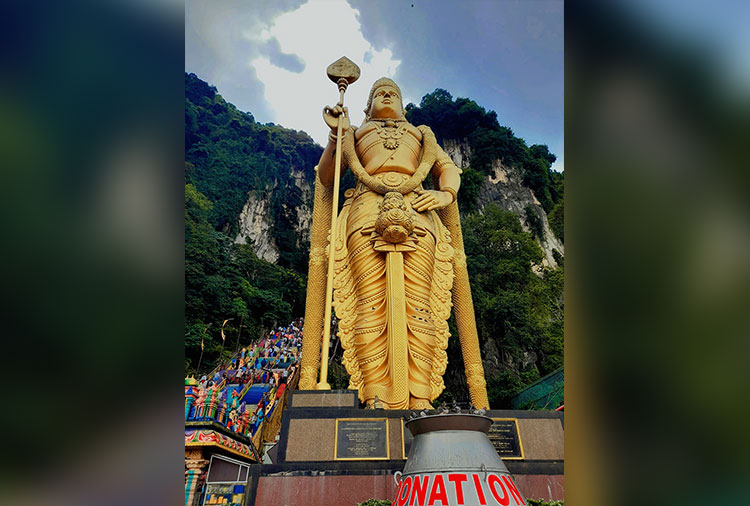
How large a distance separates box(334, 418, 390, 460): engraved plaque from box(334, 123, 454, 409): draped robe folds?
814 millimetres

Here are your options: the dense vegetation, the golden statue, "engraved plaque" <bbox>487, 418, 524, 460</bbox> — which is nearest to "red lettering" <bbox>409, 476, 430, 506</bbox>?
"engraved plaque" <bbox>487, 418, 524, 460</bbox>

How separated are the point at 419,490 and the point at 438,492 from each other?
11 cm

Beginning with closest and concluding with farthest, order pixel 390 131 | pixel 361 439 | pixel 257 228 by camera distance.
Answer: pixel 361 439 → pixel 390 131 → pixel 257 228

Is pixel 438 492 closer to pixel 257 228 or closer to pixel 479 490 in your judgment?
pixel 479 490

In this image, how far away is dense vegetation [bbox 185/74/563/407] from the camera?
14805mm

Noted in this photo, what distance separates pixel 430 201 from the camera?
6.41 metres

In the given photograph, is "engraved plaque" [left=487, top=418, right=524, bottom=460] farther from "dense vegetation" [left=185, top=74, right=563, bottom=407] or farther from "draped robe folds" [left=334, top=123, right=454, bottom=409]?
"dense vegetation" [left=185, top=74, right=563, bottom=407]

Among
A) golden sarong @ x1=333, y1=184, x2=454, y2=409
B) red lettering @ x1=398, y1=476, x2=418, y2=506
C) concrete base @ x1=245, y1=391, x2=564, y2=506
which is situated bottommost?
red lettering @ x1=398, y1=476, x2=418, y2=506

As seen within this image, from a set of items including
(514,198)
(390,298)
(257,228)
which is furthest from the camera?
(257,228)

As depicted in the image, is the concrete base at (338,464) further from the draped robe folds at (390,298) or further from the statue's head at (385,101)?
the statue's head at (385,101)

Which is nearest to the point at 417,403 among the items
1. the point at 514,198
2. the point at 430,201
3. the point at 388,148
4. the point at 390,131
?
the point at 430,201
